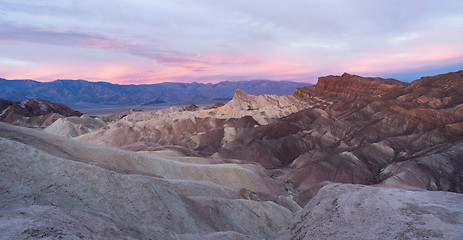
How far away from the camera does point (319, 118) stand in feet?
238

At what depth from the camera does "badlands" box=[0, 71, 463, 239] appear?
9.57m

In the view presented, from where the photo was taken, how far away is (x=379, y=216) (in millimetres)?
9930

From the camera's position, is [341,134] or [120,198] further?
[341,134]

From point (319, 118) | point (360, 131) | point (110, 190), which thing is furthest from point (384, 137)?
point (110, 190)

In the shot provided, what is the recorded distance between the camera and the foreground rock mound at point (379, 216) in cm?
870

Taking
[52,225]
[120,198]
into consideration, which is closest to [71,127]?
[120,198]

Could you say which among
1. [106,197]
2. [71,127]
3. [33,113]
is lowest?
[71,127]

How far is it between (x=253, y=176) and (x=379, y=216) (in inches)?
821

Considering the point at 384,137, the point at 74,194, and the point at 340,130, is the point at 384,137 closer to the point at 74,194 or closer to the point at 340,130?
the point at 340,130

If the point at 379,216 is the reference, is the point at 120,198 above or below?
below

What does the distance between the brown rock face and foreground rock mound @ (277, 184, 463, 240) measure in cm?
9715

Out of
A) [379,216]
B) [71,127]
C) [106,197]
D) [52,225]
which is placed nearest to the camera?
[52,225]

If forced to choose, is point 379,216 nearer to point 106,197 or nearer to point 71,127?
point 106,197

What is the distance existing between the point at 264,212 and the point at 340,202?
8.68 m
